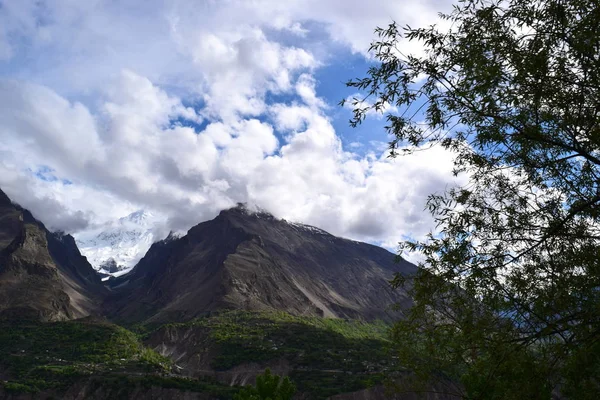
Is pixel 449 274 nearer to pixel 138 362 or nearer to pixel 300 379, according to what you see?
pixel 300 379

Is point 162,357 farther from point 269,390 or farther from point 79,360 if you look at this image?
point 269,390

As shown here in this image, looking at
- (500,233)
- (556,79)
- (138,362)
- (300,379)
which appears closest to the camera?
(556,79)

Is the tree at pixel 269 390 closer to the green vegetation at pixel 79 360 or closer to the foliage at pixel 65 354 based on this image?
the green vegetation at pixel 79 360

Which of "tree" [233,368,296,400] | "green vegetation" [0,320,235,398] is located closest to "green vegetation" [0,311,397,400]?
"green vegetation" [0,320,235,398]

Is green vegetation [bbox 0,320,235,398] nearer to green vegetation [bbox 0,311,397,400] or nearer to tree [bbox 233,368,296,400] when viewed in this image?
green vegetation [bbox 0,311,397,400]

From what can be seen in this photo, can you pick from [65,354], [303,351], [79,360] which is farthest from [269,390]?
[65,354]

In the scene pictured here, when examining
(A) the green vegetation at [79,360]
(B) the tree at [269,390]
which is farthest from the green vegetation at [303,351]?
(B) the tree at [269,390]

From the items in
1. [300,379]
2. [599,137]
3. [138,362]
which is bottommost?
[138,362]

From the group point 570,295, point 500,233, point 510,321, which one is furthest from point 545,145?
point 510,321
